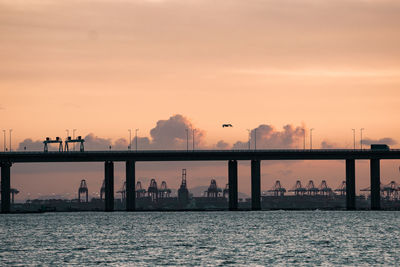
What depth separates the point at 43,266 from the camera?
99.6 m

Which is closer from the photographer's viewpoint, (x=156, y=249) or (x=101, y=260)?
(x=101, y=260)

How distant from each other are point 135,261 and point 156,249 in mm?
17089

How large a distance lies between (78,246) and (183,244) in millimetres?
14425

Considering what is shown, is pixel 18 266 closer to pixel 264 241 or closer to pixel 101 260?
pixel 101 260

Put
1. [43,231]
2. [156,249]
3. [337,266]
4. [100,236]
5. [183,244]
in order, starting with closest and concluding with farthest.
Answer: [337,266] < [156,249] < [183,244] < [100,236] < [43,231]

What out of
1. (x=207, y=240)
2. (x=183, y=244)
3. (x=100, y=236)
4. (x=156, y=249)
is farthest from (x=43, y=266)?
(x=100, y=236)

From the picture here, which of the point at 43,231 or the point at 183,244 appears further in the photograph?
the point at 43,231

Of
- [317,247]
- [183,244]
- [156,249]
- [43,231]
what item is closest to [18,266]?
[156,249]

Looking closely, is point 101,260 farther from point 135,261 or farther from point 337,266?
point 337,266

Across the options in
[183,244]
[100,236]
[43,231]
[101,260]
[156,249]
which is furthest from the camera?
[43,231]

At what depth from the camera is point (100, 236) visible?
492 feet

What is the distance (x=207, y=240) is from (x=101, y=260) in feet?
111

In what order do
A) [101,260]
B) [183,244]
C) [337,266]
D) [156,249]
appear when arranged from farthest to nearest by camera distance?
[183,244] < [156,249] < [101,260] < [337,266]

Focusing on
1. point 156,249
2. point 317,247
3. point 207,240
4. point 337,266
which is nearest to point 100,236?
point 207,240
